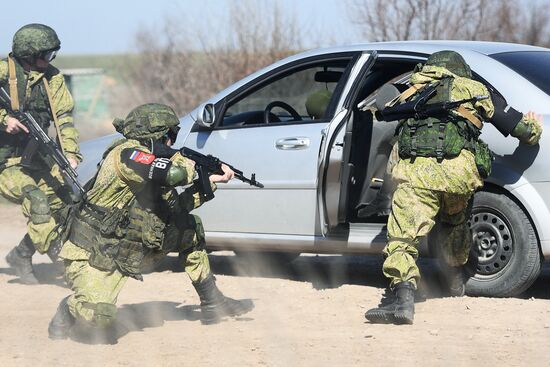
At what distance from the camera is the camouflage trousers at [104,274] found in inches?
224

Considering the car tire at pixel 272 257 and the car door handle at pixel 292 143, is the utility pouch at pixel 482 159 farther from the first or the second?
A: the car tire at pixel 272 257

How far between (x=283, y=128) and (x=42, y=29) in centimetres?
192

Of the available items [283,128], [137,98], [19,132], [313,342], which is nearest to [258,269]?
[283,128]

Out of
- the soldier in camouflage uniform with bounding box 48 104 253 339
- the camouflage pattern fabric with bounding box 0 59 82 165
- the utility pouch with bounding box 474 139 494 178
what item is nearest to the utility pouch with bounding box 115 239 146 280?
the soldier in camouflage uniform with bounding box 48 104 253 339

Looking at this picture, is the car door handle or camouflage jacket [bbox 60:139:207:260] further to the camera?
the car door handle

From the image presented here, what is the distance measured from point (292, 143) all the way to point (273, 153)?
0.18 meters

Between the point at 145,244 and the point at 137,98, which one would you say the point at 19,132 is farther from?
the point at 137,98

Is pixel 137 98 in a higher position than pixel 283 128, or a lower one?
lower

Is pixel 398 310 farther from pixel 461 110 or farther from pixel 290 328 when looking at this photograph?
pixel 461 110

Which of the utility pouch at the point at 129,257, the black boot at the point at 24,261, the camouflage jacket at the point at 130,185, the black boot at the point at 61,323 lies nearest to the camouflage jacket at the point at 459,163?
the camouflage jacket at the point at 130,185

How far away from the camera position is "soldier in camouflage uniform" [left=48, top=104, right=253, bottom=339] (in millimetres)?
5695

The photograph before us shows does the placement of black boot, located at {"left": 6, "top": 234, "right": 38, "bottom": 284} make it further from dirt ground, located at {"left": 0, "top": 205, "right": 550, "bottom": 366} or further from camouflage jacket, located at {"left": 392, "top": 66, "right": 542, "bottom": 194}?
camouflage jacket, located at {"left": 392, "top": 66, "right": 542, "bottom": 194}

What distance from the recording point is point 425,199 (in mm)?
6047

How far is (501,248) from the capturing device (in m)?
6.46
